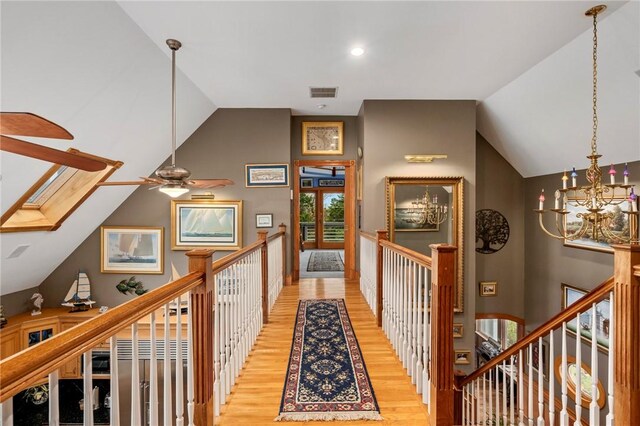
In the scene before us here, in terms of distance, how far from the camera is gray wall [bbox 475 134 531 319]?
19.5 feet

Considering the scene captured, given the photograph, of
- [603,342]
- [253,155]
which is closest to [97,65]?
[253,155]

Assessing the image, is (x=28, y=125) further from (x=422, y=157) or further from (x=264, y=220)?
(x=422, y=157)

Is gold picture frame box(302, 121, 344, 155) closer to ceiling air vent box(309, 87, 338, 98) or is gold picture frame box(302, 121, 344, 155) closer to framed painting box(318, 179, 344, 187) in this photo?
ceiling air vent box(309, 87, 338, 98)

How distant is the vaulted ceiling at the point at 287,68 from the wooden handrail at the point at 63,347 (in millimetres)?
2564

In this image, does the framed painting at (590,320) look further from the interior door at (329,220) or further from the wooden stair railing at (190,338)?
the interior door at (329,220)

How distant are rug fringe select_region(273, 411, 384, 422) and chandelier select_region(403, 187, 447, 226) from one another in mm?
3482

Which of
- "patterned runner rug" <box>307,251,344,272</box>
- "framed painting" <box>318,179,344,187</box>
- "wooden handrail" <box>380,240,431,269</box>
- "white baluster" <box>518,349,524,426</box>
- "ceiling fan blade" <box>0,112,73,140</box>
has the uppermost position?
"framed painting" <box>318,179,344,187</box>

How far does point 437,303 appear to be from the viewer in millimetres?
1857

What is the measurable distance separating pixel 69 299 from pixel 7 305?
0.79 metres

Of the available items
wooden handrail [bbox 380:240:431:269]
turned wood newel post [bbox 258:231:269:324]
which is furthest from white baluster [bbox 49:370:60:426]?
turned wood newel post [bbox 258:231:269:324]

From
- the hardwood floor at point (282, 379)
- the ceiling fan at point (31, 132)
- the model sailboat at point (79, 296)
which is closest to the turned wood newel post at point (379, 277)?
the hardwood floor at point (282, 379)

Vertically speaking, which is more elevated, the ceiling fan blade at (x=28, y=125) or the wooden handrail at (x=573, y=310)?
the ceiling fan blade at (x=28, y=125)

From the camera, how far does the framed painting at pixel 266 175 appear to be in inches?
216

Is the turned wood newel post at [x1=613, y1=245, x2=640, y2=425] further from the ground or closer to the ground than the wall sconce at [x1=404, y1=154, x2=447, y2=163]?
closer to the ground
